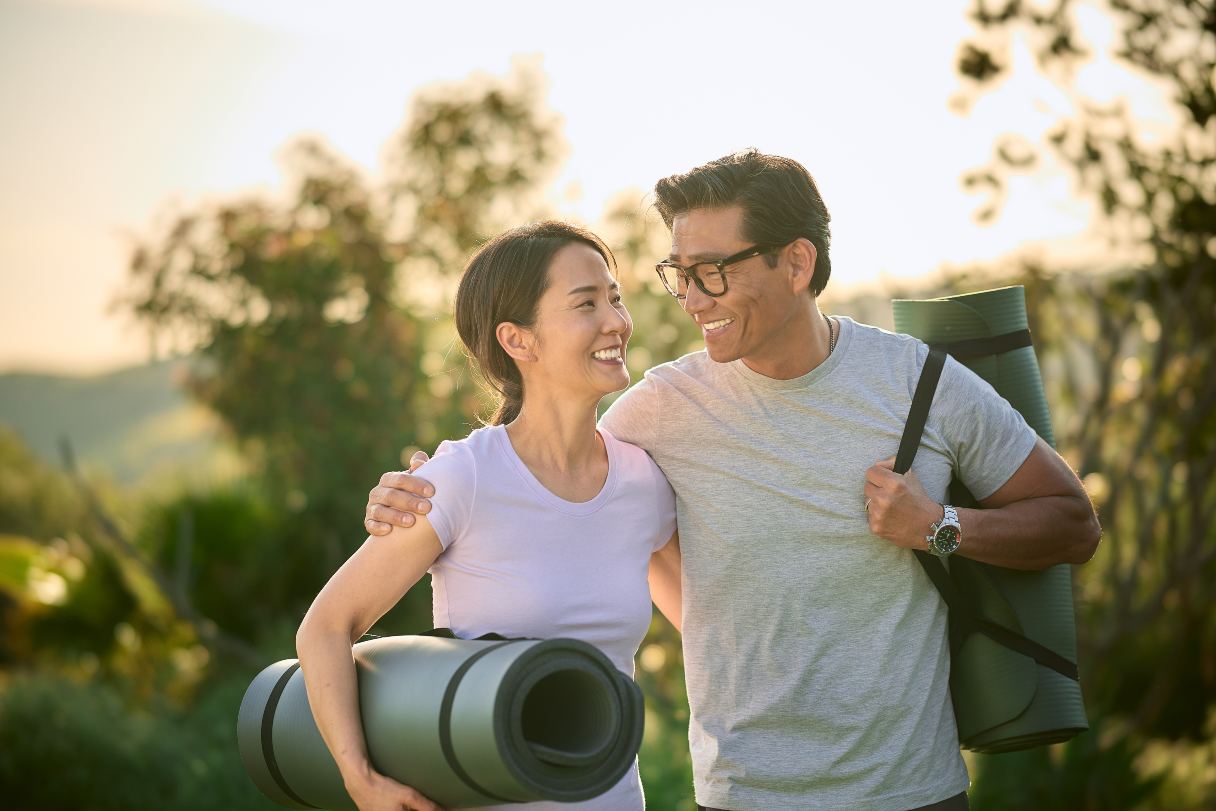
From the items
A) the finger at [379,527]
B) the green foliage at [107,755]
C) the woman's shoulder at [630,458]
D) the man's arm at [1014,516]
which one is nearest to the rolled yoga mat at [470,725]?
the finger at [379,527]

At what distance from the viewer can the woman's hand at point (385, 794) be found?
2129 millimetres

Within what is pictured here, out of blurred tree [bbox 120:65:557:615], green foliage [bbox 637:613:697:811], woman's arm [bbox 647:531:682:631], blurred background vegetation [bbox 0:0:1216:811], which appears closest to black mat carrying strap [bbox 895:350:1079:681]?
woman's arm [bbox 647:531:682:631]

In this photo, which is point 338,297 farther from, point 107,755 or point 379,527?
point 379,527

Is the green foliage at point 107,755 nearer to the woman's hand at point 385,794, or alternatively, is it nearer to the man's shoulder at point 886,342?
the woman's hand at point 385,794

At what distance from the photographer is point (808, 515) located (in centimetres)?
264

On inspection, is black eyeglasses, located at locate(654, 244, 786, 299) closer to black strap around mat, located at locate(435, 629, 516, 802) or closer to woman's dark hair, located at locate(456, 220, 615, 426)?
woman's dark hair, located at locate(456, 220, 615, 426)

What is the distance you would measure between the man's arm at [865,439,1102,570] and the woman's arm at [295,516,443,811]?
90cm

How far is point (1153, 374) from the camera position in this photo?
6.08 meters

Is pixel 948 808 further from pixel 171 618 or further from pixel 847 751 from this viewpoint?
pixel 171 618

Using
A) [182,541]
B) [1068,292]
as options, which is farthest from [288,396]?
[1068,292]

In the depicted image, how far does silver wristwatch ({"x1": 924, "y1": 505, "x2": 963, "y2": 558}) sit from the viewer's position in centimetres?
255

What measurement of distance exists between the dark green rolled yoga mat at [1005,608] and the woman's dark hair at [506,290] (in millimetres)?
842

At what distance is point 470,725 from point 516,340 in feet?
2.79

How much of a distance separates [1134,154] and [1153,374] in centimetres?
110
